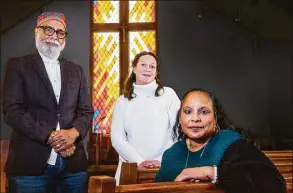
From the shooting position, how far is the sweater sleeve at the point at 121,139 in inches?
89.7

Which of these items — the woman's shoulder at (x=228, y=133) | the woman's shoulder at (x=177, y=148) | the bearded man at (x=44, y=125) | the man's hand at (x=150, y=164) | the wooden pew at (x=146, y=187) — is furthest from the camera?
the man's hand at (x=150, y=164)

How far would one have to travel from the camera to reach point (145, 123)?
233 cm

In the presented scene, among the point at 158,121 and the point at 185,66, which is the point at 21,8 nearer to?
the point at 185,66

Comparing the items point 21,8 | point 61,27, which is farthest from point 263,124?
point 61,27

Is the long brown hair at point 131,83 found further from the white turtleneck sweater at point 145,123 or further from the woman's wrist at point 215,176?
the woman's wrist at point 215,176

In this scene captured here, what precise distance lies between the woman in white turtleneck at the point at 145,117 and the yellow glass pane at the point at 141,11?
3.14m

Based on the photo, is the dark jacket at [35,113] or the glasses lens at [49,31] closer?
the dark jacket at [35,113]

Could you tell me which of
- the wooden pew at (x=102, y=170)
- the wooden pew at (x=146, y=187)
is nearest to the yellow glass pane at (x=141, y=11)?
the wooden pew at (x=102, y=170)

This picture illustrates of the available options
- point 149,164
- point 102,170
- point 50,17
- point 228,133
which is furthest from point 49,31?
point 102,170

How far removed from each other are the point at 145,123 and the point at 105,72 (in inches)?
121

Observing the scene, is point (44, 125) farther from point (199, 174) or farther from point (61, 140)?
point (199, 174)

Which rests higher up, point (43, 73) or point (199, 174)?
point (43, 73)

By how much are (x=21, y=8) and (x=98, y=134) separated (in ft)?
5.37

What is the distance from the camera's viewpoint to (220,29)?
5312 millimetres
